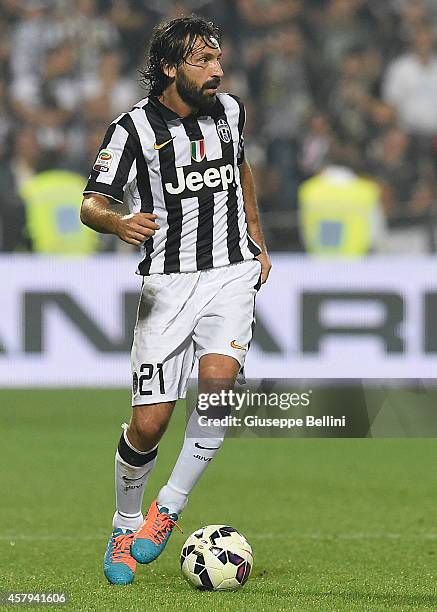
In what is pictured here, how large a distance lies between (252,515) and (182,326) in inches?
76.9

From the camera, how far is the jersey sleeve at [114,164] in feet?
16.4

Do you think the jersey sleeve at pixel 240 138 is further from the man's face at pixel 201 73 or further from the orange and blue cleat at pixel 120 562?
the orange and blue cleat at pixel 120 562

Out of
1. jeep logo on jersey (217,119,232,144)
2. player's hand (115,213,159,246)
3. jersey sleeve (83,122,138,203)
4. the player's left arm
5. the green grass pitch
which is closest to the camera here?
player's hand (115,213,159,246)

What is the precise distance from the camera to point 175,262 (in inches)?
204

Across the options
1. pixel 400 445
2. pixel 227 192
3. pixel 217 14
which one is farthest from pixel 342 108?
pixel 227 192

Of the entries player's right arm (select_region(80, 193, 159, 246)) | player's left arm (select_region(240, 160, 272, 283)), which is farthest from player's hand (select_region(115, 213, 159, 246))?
player's left arm (select_region(240, 160, 272, 283))

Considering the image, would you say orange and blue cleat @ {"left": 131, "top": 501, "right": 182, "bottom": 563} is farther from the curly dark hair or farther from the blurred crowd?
the blurred crowd

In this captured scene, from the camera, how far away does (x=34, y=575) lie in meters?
5.19

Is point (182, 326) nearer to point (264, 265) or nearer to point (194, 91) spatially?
point (264, 265)

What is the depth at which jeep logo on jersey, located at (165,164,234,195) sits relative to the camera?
203 inches

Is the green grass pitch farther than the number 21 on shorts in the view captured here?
No

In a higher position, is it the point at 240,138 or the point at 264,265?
the point at 240,138

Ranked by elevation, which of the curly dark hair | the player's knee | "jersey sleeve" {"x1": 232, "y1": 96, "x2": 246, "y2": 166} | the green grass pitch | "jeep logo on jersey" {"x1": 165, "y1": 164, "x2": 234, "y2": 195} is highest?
the curly dark hair

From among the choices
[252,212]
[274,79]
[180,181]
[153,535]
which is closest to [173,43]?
[180,181]
